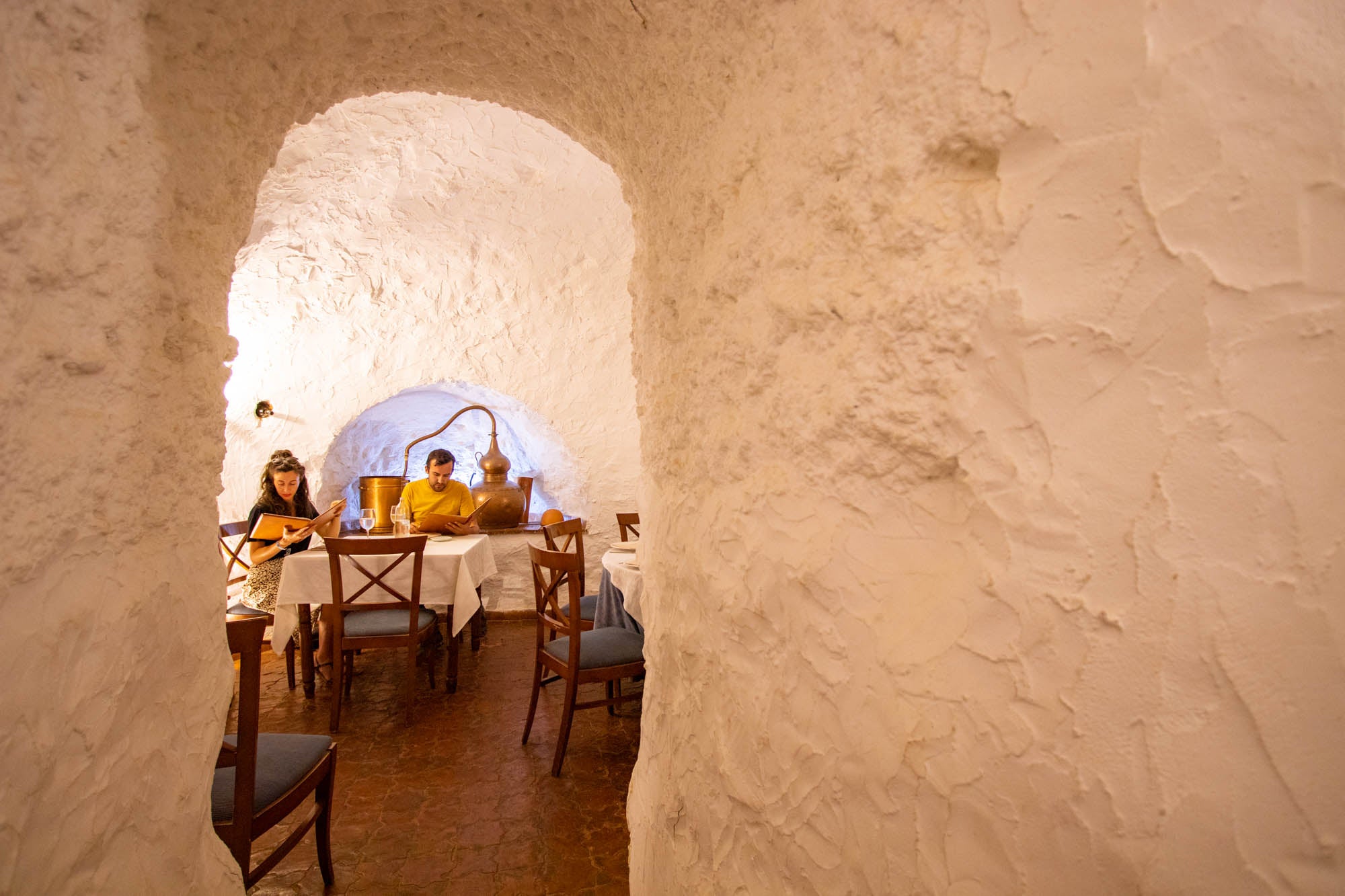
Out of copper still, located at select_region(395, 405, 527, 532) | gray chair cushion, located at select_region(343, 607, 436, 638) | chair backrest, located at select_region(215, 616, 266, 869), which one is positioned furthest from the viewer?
copper still, located at select_region(395, 405, 527, 532)

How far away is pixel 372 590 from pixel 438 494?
42.0 inches

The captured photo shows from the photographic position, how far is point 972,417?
2.27 ft

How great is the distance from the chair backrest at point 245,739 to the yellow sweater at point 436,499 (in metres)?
2.54

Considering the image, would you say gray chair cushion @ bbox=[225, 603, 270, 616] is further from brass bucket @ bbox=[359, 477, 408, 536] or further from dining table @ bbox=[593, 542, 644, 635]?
dining table @ bbox=[593, 542, 644, 635]

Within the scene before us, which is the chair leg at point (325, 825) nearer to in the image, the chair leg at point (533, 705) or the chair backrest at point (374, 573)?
the chair leg at point (533, 705)

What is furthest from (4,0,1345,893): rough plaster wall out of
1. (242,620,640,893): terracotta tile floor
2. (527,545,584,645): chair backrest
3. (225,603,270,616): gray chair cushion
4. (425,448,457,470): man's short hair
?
(425,448,457,470): man's short hair

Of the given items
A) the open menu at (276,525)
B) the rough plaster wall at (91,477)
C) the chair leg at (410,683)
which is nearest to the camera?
the rough plaster wall at (91,477)

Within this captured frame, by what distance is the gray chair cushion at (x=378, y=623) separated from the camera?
295cm

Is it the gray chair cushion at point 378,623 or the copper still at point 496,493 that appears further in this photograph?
the copper still at point 496,493

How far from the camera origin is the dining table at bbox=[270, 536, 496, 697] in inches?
120

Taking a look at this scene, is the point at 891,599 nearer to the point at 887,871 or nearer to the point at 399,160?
the point at 887,871

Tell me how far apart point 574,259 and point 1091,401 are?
4.09 m

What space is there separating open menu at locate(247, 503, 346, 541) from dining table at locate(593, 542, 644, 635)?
1347mm

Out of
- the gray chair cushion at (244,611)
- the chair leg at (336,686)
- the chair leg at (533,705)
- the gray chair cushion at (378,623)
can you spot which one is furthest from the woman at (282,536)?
the chair leg at (533,705)
